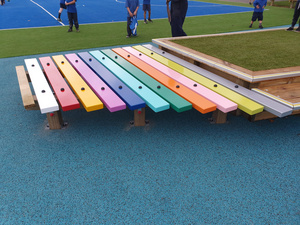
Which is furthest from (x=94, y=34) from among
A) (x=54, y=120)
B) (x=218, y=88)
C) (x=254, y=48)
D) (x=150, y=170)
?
(x=150, y=170)

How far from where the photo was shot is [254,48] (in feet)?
15.5

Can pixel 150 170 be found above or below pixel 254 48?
below

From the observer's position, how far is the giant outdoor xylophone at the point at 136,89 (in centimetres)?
294

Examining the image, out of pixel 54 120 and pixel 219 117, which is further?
pixel 219 117

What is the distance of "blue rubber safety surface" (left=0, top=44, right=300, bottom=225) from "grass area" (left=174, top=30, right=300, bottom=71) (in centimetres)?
97

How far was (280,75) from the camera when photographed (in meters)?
3.38

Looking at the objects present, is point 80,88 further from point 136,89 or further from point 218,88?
point 218,88

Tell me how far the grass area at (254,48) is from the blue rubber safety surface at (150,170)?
967mm

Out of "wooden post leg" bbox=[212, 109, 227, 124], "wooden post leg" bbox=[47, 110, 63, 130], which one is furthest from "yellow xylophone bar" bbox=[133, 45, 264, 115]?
"wooden post leg" bbox=[47, 110, 63, 130]

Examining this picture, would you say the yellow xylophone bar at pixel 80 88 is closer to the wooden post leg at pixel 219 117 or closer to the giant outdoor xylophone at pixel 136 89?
the giant outdoor xylophone at pixel 136 89

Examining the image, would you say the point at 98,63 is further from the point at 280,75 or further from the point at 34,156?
the point at 280,75

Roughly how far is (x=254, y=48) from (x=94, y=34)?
668 centimetres

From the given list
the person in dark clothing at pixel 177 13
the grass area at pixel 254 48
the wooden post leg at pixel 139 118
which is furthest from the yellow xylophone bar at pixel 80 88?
the person in dark clothing at pixel 177 13

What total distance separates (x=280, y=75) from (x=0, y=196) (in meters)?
3.87
